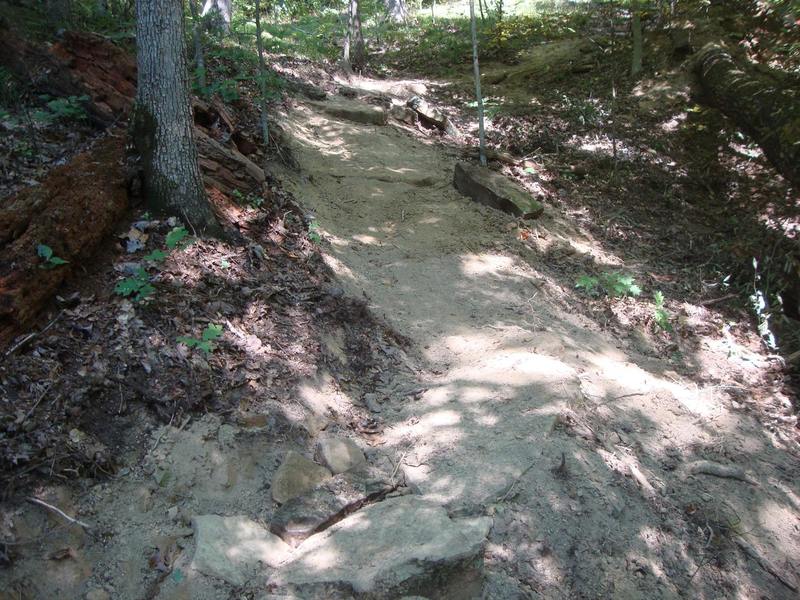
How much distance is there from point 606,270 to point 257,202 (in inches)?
191

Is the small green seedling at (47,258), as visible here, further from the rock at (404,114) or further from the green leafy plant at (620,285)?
the rock at (404,114)

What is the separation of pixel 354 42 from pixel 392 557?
1466cm

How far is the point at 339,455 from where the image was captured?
13.1 feet

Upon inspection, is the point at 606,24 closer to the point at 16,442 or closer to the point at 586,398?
the point at 586,398

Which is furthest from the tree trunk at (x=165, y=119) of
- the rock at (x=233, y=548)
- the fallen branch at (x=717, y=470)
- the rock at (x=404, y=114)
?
the rock at (x=404, y=114)

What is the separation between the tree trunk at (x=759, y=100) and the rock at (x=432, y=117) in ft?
16.1

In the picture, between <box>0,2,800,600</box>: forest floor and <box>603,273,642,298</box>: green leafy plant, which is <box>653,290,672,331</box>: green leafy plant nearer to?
<box>0,2,800,600</box>: forest floor

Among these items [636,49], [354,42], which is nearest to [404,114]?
[354,42]

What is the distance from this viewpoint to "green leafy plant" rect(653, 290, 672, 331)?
695cm

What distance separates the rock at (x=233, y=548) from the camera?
3053mm

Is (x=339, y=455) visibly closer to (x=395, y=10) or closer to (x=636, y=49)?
(x=636, y=49)

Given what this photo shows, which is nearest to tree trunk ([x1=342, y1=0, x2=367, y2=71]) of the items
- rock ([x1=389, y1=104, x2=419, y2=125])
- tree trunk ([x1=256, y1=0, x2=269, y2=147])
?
rock ([x1=389, y1=104, x2=419, y2=125])

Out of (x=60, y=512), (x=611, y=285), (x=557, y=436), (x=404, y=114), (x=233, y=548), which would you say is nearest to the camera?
(x=60, y=512)

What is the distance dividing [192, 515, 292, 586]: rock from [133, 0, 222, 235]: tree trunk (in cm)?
280
